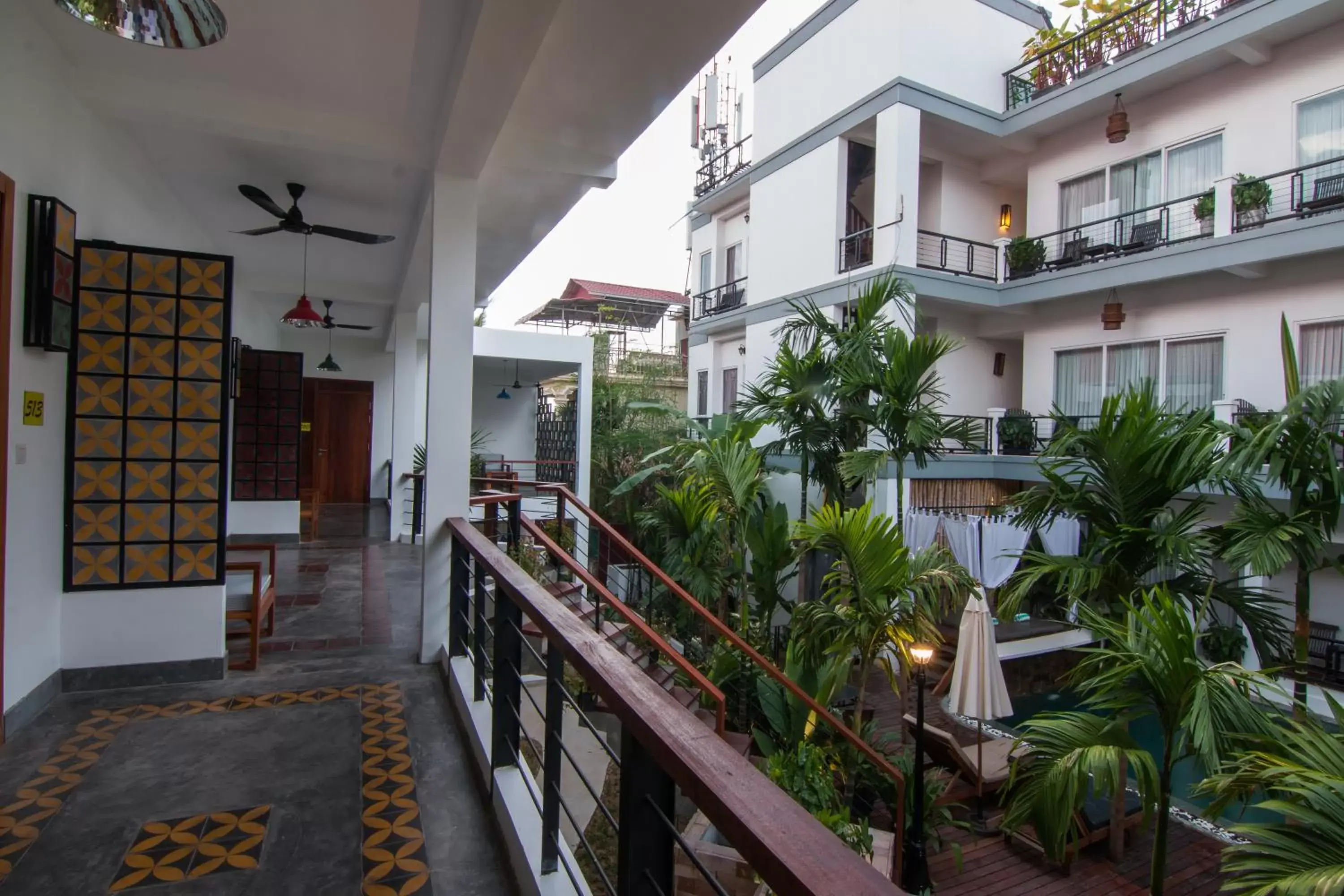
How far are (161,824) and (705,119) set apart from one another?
53.7 feet

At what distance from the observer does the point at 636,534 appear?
10719 mm

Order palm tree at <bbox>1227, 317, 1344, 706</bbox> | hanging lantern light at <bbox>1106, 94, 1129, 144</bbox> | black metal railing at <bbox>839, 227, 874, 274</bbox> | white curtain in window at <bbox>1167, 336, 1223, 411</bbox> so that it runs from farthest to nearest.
Result: black metal railing at <bbox>839, 227, 874, 274</bbox> < hanging lantern light at <bbox>1106, 94, 1129, 144</bbox> < white curtain in window at <bbox>1167, 336, 1223, 411</bbox> < palm tree at <bbox>1227, 317, 1344, 706</bbox>

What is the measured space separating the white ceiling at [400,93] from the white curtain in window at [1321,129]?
Answer: 758 centimetres

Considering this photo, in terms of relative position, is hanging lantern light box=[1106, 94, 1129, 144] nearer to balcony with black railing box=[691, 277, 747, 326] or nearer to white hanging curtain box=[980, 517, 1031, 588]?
white hanging curtain box=[980, 517, 1031, 588]

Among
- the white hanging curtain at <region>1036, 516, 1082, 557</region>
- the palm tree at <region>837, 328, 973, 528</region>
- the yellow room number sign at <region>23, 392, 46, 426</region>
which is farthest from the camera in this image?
the white hanging curtain at <region>1036, 516, 1082, 557</region>

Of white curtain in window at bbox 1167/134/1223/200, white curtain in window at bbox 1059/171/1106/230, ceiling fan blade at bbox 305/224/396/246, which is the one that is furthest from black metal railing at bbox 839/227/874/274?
ceiling fan blade at bbox 305/224/396/246

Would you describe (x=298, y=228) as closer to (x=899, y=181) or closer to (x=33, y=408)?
(x=33, y=408)

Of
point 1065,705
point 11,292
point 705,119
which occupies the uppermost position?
point 705,119

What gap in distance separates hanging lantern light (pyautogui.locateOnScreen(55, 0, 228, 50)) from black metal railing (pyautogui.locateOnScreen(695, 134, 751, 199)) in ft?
38.8

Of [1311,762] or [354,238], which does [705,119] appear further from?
[1311,762]

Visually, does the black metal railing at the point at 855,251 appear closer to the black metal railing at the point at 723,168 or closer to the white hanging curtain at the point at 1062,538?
the black metal railing at the point at 723,168

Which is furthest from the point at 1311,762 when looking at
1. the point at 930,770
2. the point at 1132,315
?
the point at 1132,315

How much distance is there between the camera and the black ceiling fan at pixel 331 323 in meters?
7.88

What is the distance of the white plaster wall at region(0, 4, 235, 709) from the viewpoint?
288 centimetres
